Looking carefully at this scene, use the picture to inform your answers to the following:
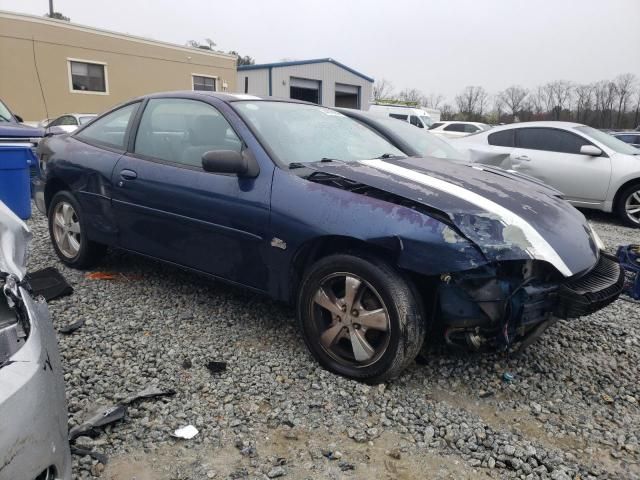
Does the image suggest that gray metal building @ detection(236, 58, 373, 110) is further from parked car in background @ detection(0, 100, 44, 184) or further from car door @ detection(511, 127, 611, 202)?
car door @ detection(511, 127, 611, 202)

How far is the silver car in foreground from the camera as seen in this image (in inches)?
58.9

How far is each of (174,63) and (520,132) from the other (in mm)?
18696

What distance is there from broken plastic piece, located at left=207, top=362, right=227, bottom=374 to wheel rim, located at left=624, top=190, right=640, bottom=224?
669cm

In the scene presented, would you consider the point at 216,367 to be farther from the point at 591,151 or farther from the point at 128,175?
the point at 591,151

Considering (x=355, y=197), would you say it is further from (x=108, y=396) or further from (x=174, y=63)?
(x=174, y=63)

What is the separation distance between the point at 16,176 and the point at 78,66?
52.4 feet

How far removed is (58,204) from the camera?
15.0 ft

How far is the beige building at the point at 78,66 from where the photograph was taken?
1791 cm

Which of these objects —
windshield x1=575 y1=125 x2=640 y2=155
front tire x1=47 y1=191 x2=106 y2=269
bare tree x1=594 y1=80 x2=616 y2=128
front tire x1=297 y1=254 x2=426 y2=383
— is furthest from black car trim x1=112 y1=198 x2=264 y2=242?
bare tree x1=594 y1=80 x2=616 y2=128

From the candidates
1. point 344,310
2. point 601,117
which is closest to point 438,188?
point 344,310

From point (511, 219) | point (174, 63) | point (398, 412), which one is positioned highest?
point (174, 63)

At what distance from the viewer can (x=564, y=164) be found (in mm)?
7641

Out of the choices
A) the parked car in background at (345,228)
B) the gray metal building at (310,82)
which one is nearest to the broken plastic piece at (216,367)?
the parked car in background at (345,228)

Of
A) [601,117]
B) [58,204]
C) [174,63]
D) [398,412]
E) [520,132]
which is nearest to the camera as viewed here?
[398,412]
